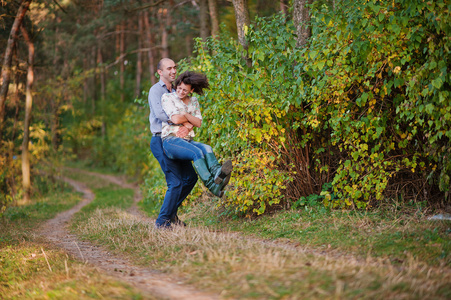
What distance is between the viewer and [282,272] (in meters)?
3.50

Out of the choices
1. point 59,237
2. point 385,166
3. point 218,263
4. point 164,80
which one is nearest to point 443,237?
point 385,166

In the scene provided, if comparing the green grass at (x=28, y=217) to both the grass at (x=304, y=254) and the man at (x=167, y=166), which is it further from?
the man at (x=167, y=166)

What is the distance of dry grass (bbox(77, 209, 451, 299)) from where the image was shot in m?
3.06

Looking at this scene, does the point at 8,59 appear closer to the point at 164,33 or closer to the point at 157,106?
the point at 157,106

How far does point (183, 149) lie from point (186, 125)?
0.41 m

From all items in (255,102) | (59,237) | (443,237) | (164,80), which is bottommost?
(59,237)

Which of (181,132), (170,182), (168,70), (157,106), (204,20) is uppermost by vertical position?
(204,20)

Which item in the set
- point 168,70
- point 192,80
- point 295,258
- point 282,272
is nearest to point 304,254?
point 295,258

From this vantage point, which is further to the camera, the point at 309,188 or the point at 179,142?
the point at 309,188

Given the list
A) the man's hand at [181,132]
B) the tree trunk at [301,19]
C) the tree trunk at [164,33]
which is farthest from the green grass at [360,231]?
the tree trunk at [164,33]

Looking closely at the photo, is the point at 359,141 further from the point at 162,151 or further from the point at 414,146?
the point at 162,151

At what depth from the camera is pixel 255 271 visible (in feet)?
11.8

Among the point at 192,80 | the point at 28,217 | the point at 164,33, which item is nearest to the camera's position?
the point at 192,80

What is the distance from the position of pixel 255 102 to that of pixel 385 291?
3.99m
